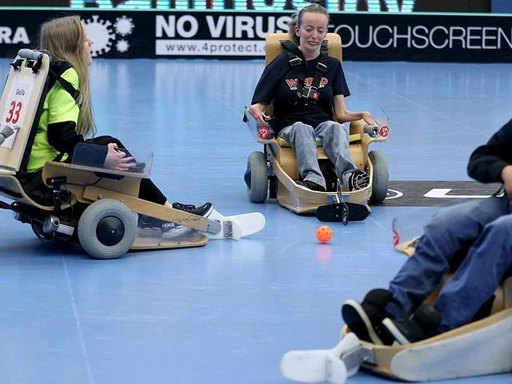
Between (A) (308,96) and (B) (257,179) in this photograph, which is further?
(A) (308,96)

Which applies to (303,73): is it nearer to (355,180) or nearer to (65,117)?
(355,180)

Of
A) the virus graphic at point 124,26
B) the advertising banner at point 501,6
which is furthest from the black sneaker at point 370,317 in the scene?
the advertising banner at point 501,6

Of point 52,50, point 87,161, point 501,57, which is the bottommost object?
point 501,57

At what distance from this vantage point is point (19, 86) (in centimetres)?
677

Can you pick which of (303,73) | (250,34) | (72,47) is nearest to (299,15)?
(303,73)

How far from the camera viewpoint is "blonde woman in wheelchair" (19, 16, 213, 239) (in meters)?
6.59

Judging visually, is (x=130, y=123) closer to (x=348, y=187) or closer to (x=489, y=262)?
(x=348, y=187)

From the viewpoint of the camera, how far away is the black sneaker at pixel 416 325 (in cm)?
456

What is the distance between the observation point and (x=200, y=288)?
6145 mm

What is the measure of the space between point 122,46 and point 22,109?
12376mm

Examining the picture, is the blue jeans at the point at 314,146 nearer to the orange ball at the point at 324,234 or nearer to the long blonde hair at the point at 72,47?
the orange ball at the point at 324,234

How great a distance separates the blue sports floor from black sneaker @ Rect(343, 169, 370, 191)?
242mm

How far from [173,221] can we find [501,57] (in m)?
13.4

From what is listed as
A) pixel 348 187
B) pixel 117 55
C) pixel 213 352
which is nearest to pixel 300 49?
pixel 348 187
